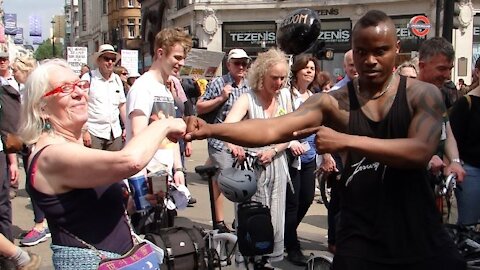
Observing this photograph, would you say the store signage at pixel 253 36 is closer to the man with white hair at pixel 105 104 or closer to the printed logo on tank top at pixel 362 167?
the man with white hair at pixel 105 104

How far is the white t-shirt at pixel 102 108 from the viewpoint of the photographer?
7.64 metres

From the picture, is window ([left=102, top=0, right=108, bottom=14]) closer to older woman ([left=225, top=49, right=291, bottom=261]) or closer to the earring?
older woman ([left=225, top=49, right=291, bottom=261])

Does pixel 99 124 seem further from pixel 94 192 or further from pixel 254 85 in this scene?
pixel 94 192

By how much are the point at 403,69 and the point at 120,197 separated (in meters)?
3.97

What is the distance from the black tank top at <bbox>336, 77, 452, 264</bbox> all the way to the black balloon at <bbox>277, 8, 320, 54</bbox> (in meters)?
8.69

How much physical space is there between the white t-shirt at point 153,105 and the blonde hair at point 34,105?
5.99ft

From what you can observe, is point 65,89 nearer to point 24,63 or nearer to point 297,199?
point 297,199

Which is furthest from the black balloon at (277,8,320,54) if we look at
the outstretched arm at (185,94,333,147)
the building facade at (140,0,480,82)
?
the building facade at (140,0,480,82)

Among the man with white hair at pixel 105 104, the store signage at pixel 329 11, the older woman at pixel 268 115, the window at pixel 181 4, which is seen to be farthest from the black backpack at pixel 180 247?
the window at pixel 181 4

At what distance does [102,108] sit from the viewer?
7680 millimetres

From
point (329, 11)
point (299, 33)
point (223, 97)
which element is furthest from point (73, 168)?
point (329, 11)

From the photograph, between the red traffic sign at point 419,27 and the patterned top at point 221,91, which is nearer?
the patterned top at point 221,91

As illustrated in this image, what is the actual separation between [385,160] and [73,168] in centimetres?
125

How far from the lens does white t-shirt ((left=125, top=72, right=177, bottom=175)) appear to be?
4.70 m
